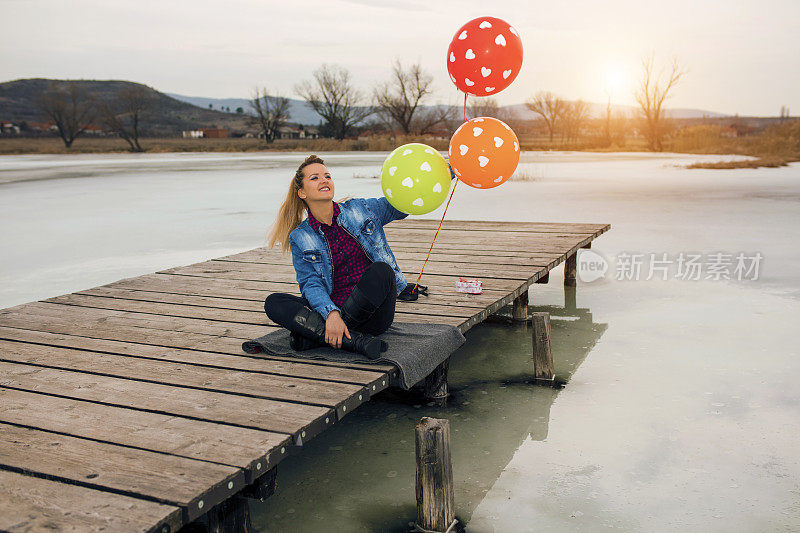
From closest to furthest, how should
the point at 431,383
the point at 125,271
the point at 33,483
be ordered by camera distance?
the point at 33,483 → the point at 431,383 → the point at 125,271

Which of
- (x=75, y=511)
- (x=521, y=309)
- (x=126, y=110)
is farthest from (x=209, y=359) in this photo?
(x=126, y=110)

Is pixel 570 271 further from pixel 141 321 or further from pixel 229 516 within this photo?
pixel 229 516

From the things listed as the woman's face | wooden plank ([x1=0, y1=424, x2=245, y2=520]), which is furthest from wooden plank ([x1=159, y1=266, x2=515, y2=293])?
wooden plank ([x1=0, y1=424, x2=245, y2=520])

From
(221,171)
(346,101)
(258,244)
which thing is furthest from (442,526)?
(346,101)

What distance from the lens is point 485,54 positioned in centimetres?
432

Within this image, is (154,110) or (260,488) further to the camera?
(154,110)

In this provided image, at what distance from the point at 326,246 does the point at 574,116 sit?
80346 millimetres

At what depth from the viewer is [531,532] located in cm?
308

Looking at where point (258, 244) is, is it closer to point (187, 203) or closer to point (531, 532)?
point (187, 203)

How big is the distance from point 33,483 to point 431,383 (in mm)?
2661

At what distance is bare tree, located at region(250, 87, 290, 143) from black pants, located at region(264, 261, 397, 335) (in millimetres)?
68881

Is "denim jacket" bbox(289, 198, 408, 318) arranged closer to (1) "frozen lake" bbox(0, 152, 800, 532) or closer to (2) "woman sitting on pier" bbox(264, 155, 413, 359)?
(2) "woman sitting on pier" bbox(264, 155, 413, 359)

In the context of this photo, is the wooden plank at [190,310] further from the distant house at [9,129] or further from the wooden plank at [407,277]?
the distant house at [9,129]

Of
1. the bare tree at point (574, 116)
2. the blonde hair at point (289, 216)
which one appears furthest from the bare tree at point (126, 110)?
the blonde hair at point (289, 216)
